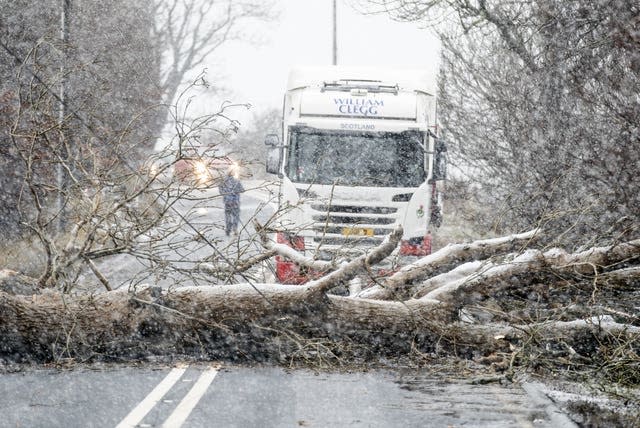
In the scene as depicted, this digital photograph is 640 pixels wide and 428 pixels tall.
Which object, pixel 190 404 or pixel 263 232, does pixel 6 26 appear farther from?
pixel 190 404

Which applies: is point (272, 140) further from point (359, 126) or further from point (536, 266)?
point (536, 266)

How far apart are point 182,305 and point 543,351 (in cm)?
336

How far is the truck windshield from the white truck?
1cm

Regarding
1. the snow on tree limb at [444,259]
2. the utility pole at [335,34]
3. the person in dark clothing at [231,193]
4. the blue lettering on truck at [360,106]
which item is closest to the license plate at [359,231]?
the person in dark clothing at [231,193]

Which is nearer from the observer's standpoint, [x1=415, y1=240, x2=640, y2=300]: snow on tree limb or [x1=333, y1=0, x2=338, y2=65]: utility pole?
[x1=415, y1=240, x2=640, y2=300]: snow on tree limb

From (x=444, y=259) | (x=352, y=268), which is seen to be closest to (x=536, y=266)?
(x=444, y=259)

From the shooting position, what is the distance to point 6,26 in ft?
62.4

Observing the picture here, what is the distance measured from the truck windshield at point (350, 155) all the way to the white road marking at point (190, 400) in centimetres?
556

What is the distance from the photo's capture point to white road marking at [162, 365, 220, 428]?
696cm

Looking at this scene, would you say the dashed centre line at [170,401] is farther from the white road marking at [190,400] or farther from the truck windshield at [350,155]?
the truck windshield at [350,155]

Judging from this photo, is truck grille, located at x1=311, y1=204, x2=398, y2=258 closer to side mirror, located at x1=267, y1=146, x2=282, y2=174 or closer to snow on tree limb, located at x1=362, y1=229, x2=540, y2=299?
side mirror, located at x1=267, y1=146, x2=282, y2=174

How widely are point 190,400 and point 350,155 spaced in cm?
699

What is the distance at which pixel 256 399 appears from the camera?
7766 millimetres

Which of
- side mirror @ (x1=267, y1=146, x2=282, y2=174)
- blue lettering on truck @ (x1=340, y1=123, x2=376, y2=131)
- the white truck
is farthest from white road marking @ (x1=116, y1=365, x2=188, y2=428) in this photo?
blue lettering on truck @ (x1=340, y1=123, x2=376, y2=131)
